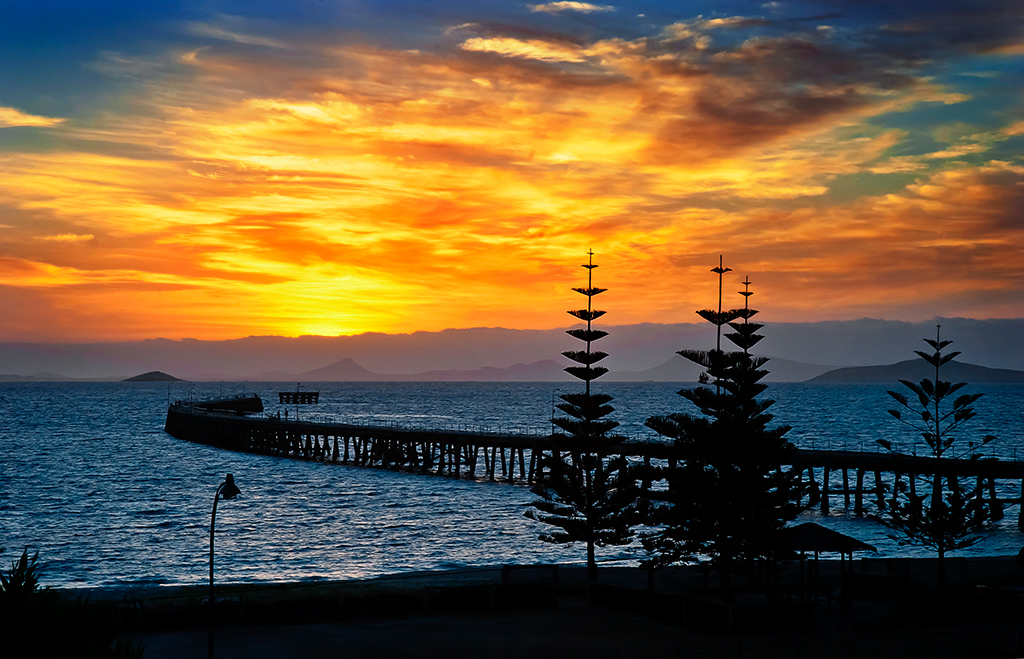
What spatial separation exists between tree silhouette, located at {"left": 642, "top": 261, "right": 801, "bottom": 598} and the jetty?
3.42 ft

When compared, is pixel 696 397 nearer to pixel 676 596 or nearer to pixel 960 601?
pixel 676 596

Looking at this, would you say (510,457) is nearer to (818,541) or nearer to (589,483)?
(589,483)

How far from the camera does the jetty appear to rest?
47156 millimetres

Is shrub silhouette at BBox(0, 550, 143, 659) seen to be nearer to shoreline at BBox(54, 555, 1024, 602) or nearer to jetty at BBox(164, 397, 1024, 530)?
shoreline at BBox(54, 555, 1024, 602)

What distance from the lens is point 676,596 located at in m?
23.8

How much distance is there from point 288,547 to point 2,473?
155 feet

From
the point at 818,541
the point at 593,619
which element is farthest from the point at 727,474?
the point at 593,619

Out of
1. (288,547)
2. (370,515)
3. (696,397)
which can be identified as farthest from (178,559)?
(696,397)

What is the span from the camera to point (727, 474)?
26.9 meters

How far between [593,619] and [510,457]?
53.1m

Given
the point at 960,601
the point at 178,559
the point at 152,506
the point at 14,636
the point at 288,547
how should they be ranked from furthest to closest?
the point at 152,506
the point at 288,547
the point at 178,559
the point at 960,601
the point at 14,636

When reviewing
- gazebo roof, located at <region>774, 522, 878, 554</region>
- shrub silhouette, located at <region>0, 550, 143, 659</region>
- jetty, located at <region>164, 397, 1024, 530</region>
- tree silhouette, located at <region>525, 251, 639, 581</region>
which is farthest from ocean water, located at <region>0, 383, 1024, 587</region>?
shrub silhouette, located at <region>0, 550, 143, 659</region>

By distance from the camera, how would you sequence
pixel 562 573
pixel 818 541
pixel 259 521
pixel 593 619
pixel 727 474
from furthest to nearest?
pixel 259 521, pixel 562 573, pixel 727 474, pixel 593 619, pixel 818 541

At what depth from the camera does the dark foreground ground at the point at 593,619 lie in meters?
20.6
